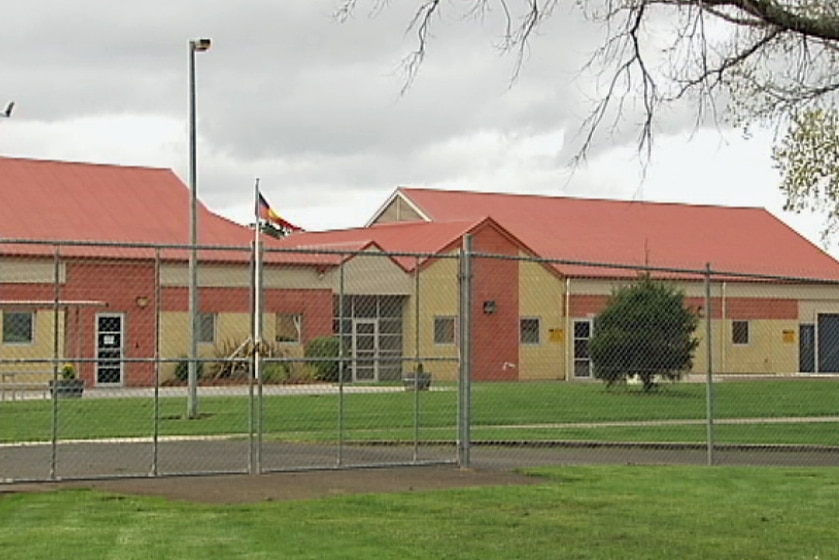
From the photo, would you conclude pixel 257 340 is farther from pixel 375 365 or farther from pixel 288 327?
pixel 288 327

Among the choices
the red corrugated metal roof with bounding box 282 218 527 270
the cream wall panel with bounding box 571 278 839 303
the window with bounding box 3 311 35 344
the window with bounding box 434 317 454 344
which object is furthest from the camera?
the cream wall panel with bounding box 571 278 839 303

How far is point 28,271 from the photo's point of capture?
1531 inches

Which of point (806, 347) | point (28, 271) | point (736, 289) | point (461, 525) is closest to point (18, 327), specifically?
point (28, 271)

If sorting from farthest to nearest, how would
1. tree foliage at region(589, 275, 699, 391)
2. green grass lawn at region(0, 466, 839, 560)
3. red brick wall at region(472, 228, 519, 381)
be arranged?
red brick wall at region(472, 228, 519, 381) → tree foliage at region(589, 275, 699, 391) → green grass lawn at region(0, 466, 839, 560)

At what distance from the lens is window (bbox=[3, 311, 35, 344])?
33406 millimetres

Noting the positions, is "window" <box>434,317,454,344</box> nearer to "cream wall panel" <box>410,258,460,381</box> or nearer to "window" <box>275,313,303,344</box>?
"cream wall panel" <box>410,258,460,381</box>

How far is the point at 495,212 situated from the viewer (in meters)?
62.7

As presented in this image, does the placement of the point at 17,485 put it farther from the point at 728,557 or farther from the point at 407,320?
the point at 407,320

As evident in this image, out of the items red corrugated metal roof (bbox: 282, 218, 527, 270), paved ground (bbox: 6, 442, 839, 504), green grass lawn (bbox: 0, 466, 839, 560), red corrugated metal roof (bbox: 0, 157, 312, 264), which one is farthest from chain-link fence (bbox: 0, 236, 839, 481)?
red corrugated metal roof (bbox: 0, 157, 312, 264)

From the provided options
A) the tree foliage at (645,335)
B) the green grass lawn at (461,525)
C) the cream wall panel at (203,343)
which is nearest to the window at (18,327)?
the cream wall panel at (203,343)

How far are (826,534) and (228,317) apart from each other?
25027mm

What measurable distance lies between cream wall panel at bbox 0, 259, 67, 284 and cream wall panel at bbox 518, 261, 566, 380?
54.5 feet

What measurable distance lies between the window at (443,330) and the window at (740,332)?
1247cm

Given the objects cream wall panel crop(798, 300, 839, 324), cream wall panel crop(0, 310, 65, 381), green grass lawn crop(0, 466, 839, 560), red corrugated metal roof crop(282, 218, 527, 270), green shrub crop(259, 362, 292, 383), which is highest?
red corrugated metal roof crop(282, 218, 527, 270)
